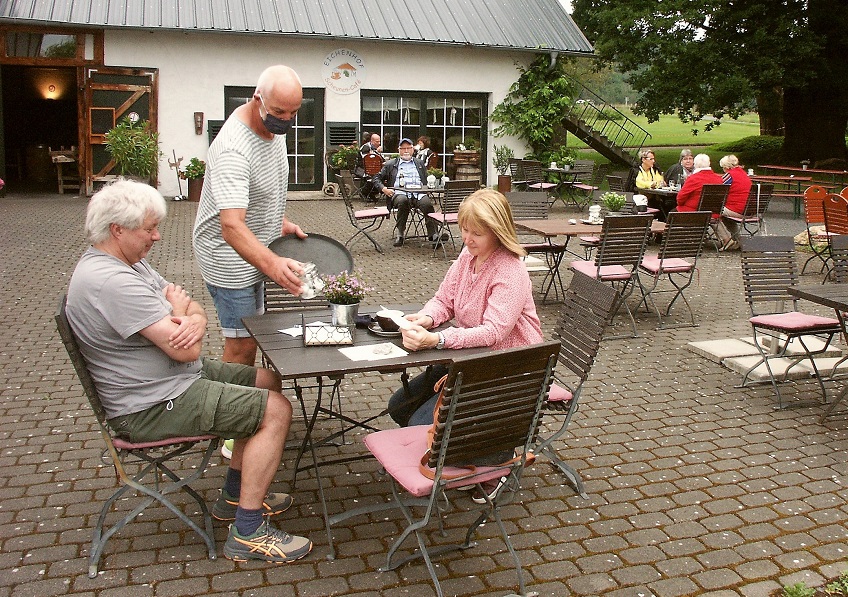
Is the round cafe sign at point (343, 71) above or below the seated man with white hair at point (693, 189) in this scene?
above

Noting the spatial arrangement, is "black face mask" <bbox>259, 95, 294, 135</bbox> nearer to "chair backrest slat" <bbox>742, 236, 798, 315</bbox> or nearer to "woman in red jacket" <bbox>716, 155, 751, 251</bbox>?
"chair backrest slat" <bbox>742, 236, 798, 315</bbox>

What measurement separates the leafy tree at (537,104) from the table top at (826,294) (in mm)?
14914

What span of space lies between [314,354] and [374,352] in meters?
0.26

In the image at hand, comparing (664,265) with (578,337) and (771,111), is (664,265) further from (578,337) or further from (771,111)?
(771,111)

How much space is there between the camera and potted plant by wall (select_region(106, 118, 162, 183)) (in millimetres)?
16750

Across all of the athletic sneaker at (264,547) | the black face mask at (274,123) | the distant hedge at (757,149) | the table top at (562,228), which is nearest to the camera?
the athletic sneaker at (264,547)

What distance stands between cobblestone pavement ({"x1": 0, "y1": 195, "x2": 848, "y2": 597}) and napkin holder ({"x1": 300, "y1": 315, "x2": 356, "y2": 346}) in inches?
33.0

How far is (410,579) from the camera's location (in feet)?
11.9

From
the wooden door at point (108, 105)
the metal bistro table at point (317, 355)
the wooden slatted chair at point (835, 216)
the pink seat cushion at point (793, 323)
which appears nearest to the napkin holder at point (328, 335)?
the metal bistro table at point (317, 355)

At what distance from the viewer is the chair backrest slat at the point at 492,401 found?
323cm

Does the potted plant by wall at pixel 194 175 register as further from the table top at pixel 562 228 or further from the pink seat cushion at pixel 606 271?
the pink seat cushion at pixel 606 271

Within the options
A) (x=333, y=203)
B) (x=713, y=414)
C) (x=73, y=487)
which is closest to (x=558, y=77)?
(x=333, y=203)

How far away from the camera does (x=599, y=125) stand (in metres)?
23.4

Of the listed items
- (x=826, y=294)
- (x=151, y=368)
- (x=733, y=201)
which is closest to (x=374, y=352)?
(x=151, y=368)
